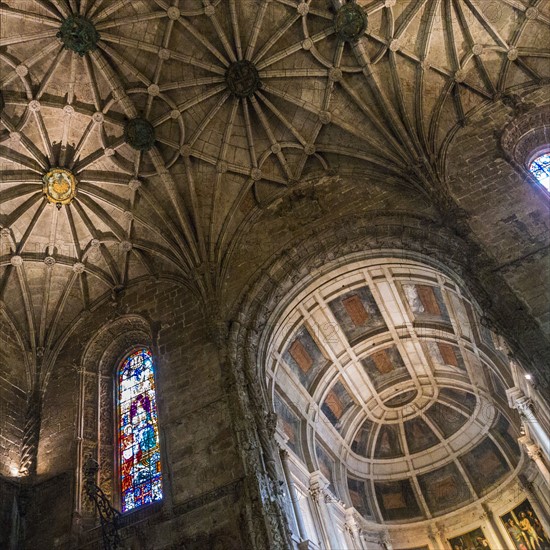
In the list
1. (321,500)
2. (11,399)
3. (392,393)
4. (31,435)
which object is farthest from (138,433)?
(392,393)

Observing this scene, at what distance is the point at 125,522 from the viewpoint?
11656mm

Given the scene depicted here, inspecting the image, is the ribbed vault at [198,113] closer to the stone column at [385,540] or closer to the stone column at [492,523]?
the stone column at [385,540]

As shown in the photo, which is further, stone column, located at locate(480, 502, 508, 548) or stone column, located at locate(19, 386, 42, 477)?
stone column, located at locate(480, 502, 508, 548)

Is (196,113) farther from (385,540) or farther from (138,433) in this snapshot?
(385,540)

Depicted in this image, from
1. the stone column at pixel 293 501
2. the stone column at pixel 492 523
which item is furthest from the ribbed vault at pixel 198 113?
the stone column at pixel 492 523

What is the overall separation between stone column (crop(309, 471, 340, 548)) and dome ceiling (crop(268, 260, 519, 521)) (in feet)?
1.61

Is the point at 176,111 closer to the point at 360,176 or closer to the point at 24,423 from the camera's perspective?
the point at 360,176

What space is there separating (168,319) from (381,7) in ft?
29.9

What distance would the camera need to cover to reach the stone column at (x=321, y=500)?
1554cm

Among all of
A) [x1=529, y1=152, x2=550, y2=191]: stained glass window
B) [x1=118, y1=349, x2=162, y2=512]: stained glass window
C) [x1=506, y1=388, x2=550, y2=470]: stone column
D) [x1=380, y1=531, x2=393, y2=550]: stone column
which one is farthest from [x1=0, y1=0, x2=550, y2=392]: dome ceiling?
[x1=380, y1=531, x2=393, y2=550]: stone column

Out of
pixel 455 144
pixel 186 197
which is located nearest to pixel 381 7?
pixel 455 144

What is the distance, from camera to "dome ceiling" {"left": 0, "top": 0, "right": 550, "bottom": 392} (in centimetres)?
1339

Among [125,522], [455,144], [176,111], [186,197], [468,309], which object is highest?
[176,111]

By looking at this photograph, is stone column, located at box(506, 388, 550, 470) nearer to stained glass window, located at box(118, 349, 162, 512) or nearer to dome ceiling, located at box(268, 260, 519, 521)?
dome ceiling, located at box(268, 260, 519, 521)
